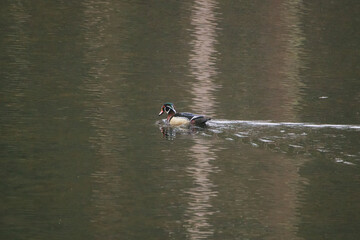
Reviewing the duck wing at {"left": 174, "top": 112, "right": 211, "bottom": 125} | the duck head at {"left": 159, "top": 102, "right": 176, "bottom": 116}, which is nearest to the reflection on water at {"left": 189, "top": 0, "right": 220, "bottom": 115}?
the duck head at {"left": 159, "top": 102, "right": 176, "bottom": 116}

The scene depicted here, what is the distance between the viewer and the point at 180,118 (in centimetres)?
1353

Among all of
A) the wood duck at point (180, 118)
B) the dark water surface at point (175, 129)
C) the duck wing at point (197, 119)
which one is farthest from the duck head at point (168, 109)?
the duck wing at point (197, 119)

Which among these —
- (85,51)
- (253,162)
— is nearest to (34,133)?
(253,162)

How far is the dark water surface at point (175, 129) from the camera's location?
9.20m

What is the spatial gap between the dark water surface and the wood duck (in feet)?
0.48

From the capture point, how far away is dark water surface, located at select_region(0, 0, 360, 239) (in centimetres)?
920

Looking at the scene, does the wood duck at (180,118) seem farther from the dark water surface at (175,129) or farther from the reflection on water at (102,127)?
the reflection on water at (102,127)

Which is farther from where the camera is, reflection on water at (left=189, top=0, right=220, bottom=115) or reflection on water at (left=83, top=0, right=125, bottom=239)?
reflection on water at (left=189, top=0, right=220, bottom=115)

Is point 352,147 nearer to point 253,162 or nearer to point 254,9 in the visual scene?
point 253,162

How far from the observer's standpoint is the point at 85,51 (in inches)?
762

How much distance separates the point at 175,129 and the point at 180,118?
0.62 ft

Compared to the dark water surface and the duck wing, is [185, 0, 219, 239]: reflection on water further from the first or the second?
the duck wing

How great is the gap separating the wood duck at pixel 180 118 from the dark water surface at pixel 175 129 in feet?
0.48

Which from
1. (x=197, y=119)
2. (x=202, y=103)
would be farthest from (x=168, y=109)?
(x=202, y=103)
